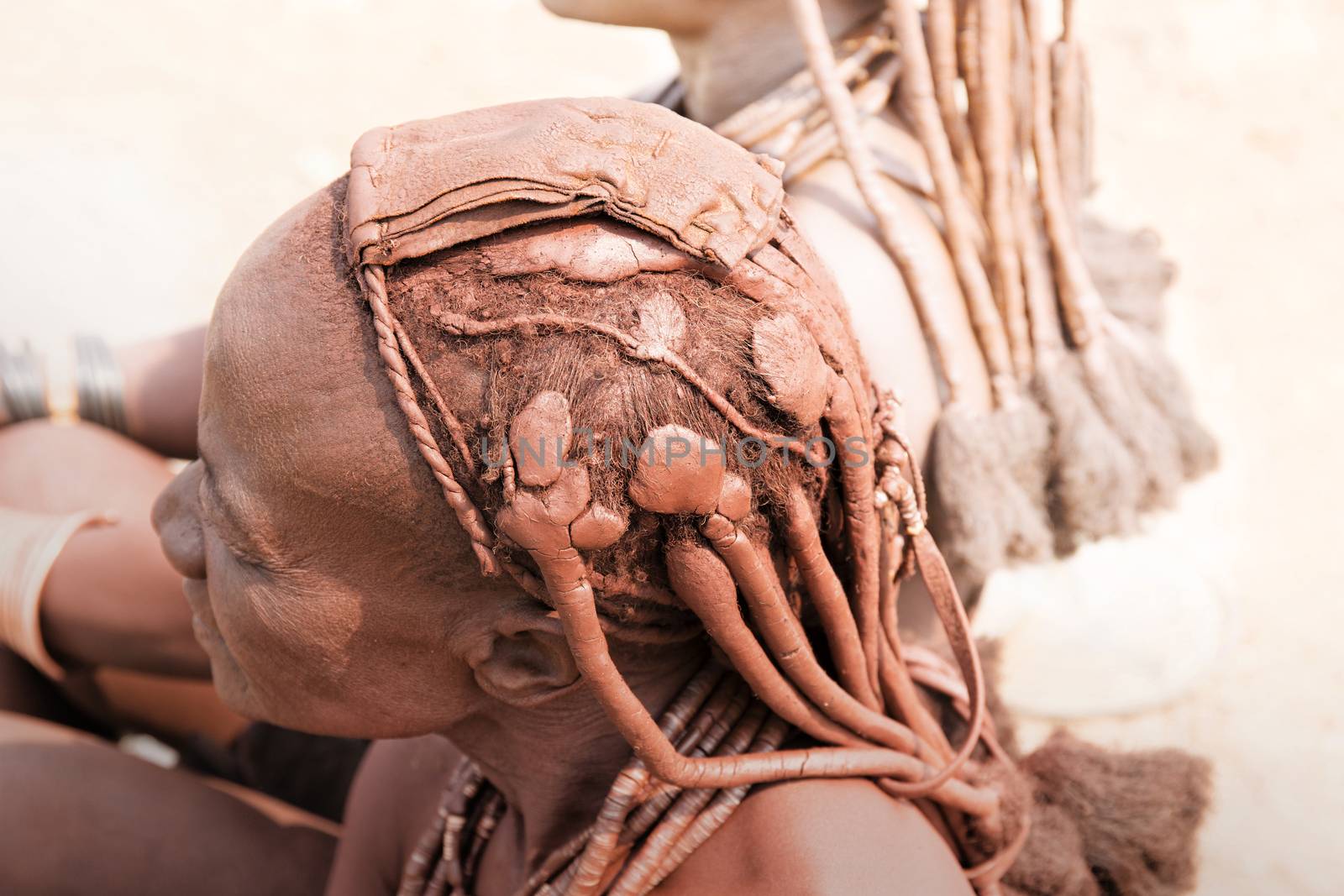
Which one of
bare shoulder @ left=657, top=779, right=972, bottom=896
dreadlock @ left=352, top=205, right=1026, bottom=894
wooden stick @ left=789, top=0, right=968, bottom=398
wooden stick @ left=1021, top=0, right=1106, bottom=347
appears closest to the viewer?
dreadlock @ left=352, top=205, right=1026, bottom=894

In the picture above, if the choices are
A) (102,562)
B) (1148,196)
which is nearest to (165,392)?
(102,562)

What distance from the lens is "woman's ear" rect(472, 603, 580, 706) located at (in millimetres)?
1139

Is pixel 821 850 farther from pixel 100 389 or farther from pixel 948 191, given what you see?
pixel 100 389

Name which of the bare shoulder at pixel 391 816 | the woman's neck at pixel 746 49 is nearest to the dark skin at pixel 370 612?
the bare shoulder at pixel 391 816

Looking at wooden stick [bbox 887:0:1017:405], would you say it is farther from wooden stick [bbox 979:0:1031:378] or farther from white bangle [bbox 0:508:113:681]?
white bangle [bbox 0:508:113:681]

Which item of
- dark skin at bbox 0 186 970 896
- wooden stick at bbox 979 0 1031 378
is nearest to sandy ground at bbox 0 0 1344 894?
wooden stick at bbox 979 0 1031 378

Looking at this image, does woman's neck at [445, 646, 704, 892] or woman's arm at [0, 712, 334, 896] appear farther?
woman's arm at [0, 712, 334, 896]

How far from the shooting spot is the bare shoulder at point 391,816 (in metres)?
1.70

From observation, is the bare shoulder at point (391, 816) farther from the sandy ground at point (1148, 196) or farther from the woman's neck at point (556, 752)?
the sandy ground at point (1148, 196)

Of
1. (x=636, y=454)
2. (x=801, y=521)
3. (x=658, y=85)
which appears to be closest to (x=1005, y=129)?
(x=658, y=85)

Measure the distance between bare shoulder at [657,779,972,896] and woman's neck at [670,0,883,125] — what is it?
1236 mm

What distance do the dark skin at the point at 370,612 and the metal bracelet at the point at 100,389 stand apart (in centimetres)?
110

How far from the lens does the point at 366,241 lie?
Answer: 1017 millimetres

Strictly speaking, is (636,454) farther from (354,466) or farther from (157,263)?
(157,263)
